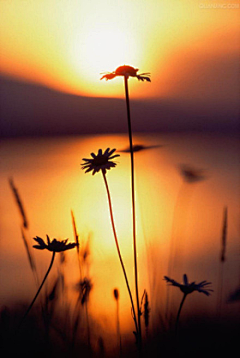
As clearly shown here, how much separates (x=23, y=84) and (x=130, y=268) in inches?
23.7

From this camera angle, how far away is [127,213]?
3.20 feet

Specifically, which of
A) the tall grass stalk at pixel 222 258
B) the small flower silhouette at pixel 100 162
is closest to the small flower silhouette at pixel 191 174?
the tall grass stalk at pixel 222 258

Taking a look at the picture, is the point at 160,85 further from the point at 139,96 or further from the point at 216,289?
the point at 216,289

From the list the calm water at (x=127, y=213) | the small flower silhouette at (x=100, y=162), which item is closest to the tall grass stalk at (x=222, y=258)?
the calm water at (x=127, y=213)

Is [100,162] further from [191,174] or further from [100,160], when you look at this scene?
[191,174]

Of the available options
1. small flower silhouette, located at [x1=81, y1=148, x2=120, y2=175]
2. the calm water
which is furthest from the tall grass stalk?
small flower silhouette, located at [x1=81, y1=148, x2=120, y2=175]

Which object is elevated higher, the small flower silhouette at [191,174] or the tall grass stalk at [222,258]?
the small flower silhouette at [191,174]

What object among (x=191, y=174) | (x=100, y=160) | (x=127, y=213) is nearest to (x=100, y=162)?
(x=100, y=160)

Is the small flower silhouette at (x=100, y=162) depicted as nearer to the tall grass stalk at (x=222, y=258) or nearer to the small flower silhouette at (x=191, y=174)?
the tall grass stalk at (x=222, y=258)

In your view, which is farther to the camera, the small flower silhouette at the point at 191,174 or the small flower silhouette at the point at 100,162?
the small flower silhouette at the point at 191,174

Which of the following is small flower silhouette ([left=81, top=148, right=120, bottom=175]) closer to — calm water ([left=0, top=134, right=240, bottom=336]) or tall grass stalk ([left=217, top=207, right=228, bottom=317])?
calm water ([left=0, top=134, right=240, bottom=336])

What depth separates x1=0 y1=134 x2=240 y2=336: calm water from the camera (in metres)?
0.86

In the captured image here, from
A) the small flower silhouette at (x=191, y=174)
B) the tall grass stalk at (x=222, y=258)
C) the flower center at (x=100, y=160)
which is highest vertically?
the flower center at (x=100, y=160)

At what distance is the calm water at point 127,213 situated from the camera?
2.81 ft
